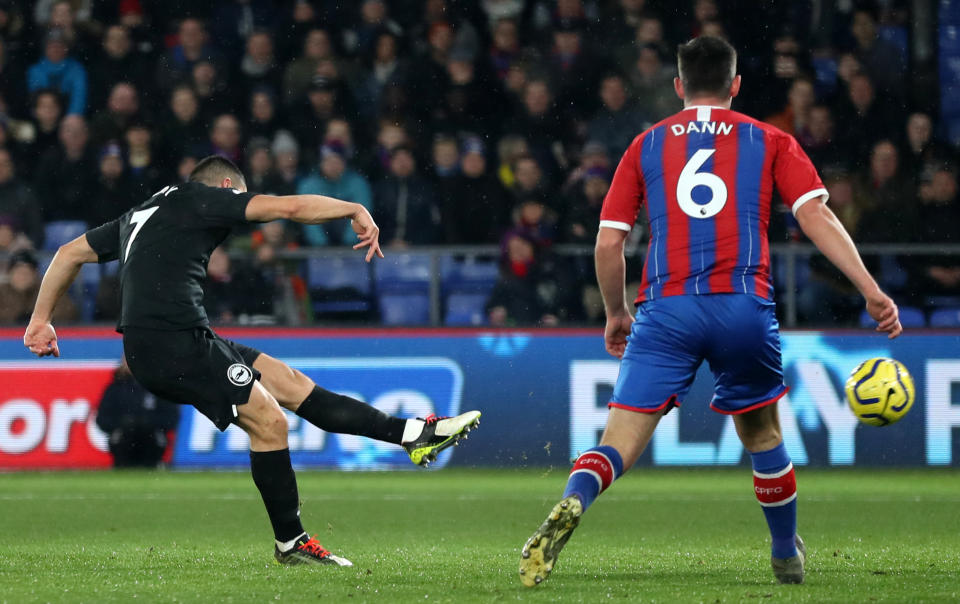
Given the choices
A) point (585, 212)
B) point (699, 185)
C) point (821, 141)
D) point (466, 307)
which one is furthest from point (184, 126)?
point (699, 185)

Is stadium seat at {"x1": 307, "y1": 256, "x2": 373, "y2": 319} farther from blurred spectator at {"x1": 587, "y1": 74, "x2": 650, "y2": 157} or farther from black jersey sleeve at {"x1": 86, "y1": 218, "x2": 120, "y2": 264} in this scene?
black jersey sleeve at {"x1": 86, "y1": 218, "x2": 120, "y2": 264}

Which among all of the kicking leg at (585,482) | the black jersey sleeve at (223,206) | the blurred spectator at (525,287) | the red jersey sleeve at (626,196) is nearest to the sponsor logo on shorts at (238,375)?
the black jersey sleeve at (223,206)

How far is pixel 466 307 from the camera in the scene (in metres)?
11.8

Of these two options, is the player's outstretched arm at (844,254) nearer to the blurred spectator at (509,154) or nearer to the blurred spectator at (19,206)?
the blurred spectator at (509,154)

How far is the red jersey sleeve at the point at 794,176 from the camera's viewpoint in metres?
4.72

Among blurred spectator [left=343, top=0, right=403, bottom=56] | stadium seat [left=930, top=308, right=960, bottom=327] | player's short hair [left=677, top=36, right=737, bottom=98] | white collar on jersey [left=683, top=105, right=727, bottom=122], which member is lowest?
stadium seat [left=930, top=308, right=960, bottom=327]

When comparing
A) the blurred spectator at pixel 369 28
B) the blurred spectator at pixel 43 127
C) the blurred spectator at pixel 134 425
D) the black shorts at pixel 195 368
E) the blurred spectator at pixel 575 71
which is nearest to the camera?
the black shorts at pixel 195 368

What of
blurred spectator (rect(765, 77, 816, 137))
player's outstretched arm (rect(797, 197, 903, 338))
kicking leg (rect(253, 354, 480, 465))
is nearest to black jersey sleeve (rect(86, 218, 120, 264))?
kicking leg (rect(253, 354, 480, 465))

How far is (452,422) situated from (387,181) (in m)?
6.87

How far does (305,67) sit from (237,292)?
2615 mm

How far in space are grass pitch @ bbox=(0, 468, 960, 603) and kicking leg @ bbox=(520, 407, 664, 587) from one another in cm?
17

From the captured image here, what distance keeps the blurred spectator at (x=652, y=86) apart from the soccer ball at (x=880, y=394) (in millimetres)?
7022

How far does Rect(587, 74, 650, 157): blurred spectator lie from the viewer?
12578 millimetres

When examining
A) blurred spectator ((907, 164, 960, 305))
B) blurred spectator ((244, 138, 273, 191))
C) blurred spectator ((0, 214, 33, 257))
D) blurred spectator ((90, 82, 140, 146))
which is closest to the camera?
blurred spectator ((907, 164, 960, 305))
